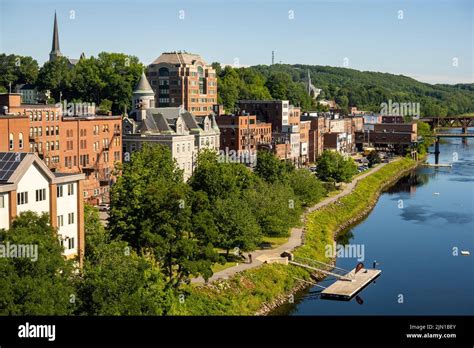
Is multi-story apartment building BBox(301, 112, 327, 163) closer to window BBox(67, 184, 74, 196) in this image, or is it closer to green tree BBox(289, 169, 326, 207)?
green tree BBox(289, 169, 326, 207)

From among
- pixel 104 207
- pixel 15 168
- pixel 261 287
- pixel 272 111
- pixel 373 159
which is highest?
pixel 272 111

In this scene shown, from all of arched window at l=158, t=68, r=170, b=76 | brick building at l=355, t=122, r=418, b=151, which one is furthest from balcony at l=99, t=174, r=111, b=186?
brick building at l=355, t=122, r=418, b=151

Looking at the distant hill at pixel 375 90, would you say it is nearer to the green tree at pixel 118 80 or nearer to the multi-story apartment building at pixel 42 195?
the green tree at pixel 118 80

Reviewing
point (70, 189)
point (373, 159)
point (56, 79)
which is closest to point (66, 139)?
point (70, 189)

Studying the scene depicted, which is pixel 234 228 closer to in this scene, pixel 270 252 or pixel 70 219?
pixel 270 252
